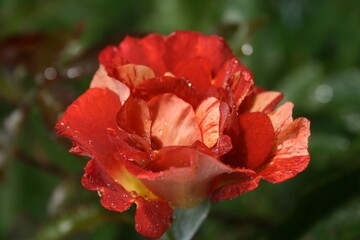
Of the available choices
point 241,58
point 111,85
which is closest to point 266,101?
point 111,85

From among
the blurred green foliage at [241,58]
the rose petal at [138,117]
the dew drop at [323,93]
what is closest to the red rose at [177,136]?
the rose petal at [138,117]

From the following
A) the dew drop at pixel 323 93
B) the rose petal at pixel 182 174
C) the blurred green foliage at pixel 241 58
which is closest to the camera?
the rose petal at pixel 182 174

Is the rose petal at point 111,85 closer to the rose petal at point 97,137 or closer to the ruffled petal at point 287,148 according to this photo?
the rose petal at point 97,137

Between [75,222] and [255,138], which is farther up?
[255,138]

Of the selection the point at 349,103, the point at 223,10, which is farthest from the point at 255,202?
the point at 223,10

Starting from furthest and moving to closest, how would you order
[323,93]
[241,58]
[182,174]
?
[323,93] < [241,58] < [182,174]

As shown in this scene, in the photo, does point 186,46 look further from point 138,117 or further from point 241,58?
point 241,58

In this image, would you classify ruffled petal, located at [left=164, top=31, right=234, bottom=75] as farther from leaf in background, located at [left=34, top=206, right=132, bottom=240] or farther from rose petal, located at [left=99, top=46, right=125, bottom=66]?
leaf in background, located at [left=34, top=206, right=132, bottom=240]

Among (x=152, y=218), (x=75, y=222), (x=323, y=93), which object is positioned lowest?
(x=75, y=222)
